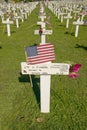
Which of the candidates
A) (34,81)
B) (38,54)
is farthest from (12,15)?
(38,54)

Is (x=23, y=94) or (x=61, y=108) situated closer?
(x=61, y=108)

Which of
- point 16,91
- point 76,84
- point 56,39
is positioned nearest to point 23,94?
point 16,91

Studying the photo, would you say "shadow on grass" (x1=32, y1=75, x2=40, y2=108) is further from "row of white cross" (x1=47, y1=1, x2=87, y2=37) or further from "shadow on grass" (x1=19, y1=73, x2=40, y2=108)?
"row of white cross" (x1=47, y1=1, x2=87, y2=37)

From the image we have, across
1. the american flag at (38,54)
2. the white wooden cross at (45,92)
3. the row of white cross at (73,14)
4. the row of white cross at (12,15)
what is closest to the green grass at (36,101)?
the white wooden cross at (45,92)

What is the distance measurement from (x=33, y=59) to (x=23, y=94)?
1.73 metres

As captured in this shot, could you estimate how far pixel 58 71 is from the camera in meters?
4.26

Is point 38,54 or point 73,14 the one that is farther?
point 73,14

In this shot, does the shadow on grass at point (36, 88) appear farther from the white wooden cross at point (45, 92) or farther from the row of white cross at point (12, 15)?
the row of white cross at point (12, 15)

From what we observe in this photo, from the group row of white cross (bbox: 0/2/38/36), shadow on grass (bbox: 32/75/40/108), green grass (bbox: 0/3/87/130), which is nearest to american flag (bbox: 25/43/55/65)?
green grass (bbox: 0/3/87/130)

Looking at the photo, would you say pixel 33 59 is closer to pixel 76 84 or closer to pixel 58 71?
pixel 58 71

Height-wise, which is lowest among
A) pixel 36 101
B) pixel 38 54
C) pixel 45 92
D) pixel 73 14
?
pixel 73 14

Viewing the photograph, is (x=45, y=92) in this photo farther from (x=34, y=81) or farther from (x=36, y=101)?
(x=34, y=81)

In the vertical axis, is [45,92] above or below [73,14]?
above

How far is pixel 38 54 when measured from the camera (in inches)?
175
